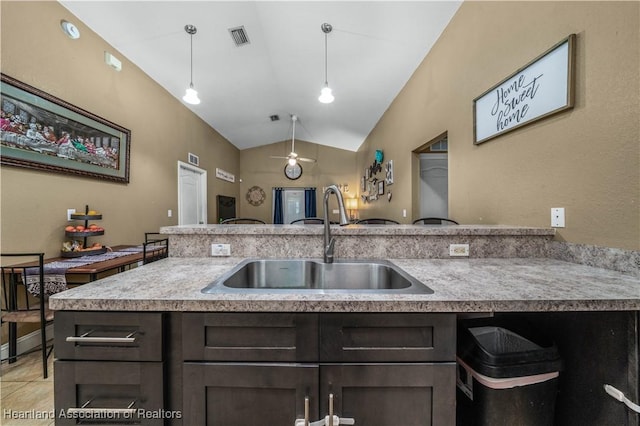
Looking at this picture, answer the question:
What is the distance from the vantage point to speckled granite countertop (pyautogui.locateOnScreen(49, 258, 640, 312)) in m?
0.75

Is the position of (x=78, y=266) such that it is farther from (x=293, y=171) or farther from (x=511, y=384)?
(x=293, y=171)

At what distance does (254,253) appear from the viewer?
4.64 ft

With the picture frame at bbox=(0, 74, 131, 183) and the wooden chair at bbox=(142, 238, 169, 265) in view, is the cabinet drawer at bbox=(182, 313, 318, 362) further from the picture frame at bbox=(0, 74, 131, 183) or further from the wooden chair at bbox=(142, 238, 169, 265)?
the picture frame at bbox=(0, 74, 131, 183)

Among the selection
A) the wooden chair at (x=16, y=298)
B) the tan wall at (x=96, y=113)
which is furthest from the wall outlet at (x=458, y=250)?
the tan wall at (x=96, y=113)

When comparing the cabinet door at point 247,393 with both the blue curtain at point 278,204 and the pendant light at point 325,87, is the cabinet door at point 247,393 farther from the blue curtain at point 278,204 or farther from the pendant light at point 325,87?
the blue curtain at point 278,204

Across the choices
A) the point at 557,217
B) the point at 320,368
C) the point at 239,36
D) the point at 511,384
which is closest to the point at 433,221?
the point at 557,217

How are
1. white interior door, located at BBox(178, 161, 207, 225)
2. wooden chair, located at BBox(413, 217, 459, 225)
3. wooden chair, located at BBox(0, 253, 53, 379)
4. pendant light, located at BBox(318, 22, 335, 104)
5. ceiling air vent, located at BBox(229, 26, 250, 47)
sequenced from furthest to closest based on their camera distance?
white interior door, located at BBox(178, 161, 207, 225)
ceiling air vent, located at BBox(229, 26, 250, 47)
pendant light, located at BBox(318, 22, 335, 104)
wooden chair, located at BBox(413, 217, 459, 225)
wooden chair, located at BBox(0, 253, 53, 379)

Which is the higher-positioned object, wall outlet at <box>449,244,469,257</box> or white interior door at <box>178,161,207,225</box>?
white interior door at <box>178,161,207,225</box>

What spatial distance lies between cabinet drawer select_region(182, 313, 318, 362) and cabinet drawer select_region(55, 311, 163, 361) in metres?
0.09

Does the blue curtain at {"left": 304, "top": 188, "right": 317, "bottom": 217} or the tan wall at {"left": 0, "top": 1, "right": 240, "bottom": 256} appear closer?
the tan wall at {"left": 0, "top": 1, "right": 240, "bottom": 256}

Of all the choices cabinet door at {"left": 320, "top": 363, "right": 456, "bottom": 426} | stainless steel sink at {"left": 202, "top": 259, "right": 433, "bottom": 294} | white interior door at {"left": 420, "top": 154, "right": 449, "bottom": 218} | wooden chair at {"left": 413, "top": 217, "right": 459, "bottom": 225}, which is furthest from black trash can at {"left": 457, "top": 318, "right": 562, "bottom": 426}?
white interior door at {"left": 420, "top": 154, "right": 449, "bottom": 218}

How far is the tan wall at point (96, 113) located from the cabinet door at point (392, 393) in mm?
2776

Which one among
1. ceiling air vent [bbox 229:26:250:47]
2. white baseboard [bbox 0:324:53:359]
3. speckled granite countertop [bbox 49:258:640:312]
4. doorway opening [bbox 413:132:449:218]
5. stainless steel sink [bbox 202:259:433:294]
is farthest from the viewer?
doorway opening [bbox 413:132:449:218]

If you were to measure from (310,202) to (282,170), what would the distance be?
1255mm
